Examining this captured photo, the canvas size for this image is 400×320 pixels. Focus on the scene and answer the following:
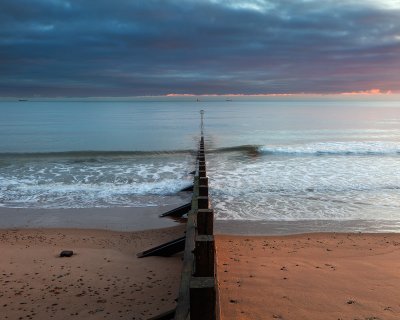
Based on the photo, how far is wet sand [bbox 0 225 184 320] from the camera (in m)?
5.21

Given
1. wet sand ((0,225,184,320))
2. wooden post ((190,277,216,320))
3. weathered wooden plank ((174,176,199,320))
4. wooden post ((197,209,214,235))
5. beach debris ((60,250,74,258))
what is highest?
wooden post ((197,209,214,235))

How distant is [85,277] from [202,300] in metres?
3.71

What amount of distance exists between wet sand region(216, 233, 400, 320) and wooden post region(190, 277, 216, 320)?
1.71 m

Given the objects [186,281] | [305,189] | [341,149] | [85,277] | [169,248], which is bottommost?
[85,277]

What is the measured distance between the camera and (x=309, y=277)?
6.04 meters

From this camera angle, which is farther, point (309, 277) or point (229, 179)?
point (229, 179)

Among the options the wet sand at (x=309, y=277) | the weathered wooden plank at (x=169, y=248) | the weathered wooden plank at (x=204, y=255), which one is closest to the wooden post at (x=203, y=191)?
the weathered wooden plank at (x=169, y=248)

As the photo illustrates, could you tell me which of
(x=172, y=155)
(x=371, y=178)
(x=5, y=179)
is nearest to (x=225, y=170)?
(x=371, y=178)

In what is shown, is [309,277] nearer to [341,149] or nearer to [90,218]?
[90,218]

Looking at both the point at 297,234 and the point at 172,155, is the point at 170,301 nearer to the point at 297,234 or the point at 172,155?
the point at 297,234

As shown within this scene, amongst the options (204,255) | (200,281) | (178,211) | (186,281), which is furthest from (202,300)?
(178,211)

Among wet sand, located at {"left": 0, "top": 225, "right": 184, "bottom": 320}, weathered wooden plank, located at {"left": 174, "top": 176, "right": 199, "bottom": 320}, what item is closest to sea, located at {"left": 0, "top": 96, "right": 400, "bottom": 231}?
wet sand, located at {"left": 0, "top": 225, "right": 184, "bottom": 320}

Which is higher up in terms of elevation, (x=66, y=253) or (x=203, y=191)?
(x=203, y=191)

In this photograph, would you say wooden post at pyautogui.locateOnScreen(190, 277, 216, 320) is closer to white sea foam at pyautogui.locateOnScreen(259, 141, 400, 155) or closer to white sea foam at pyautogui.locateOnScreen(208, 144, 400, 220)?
white sea foam at pyautogui.locateOnScreen(208, 144, 400, 220)
